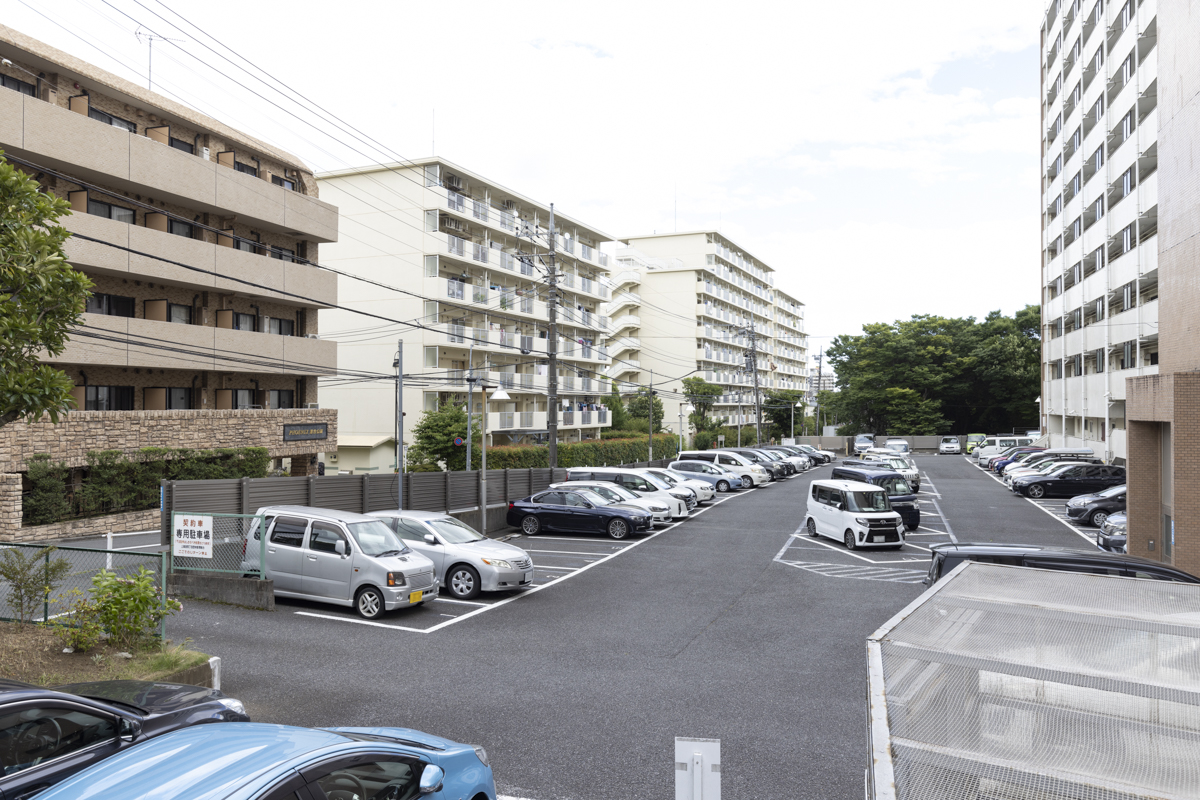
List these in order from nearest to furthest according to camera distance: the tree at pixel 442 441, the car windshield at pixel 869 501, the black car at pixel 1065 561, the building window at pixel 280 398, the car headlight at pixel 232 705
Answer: the car headlight at pixel 232 705
the black car at pixel 1065 561
the car windshield at pixel 869 501
the building window at pixel 280 398
the tree at pixel 442 441

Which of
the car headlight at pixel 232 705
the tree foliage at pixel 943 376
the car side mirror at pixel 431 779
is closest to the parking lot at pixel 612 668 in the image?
the car headlight at pixel 232 705

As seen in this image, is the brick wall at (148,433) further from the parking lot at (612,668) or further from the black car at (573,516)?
the parking lot at (612,668)

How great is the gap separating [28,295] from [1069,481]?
3515 centimetres

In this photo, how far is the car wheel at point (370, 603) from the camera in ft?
41.6

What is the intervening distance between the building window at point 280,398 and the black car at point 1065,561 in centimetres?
2873

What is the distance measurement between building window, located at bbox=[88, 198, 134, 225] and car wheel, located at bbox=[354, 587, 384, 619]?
19987 mm

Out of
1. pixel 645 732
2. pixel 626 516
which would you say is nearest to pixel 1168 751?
pixel 645 732

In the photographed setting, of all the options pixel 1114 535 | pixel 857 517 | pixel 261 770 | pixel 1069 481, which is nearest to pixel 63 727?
pixel 261 770

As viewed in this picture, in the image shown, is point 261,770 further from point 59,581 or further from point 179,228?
point 179,228

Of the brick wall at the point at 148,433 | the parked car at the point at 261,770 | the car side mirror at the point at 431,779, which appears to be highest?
the brick wall at the point at 148,433

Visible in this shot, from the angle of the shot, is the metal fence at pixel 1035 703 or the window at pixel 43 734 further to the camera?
the window at pixel 43 734

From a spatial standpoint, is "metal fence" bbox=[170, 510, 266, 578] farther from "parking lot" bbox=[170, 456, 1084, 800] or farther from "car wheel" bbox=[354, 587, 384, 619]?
"car wheel" bbox=[354, 587, 384, 619]

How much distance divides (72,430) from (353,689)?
19.6 metres

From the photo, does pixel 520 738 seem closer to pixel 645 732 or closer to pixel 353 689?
pixel 645 732
